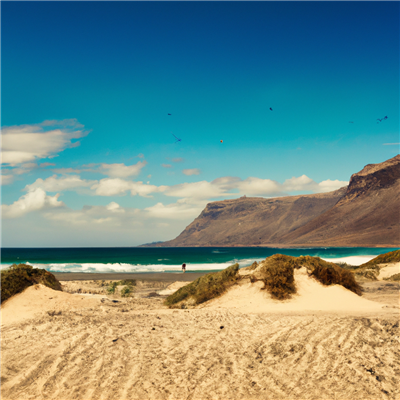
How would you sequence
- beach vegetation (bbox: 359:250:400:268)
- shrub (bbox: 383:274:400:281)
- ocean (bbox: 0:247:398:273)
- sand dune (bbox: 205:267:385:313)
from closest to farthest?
sand dune (bbox: 205:267:385:313)
shrub (bbox: 383:274:400:281)
beach vegetation (bbox: 359:250:400:268)
ocean (bbox: 0:247:398:273)

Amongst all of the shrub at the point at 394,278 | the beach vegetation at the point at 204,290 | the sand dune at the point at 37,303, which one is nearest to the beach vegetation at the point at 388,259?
the shrub at the point at 394,278

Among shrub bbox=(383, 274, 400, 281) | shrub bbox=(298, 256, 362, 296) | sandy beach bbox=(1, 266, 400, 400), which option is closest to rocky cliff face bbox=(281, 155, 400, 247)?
shrub bbox=(383, 274, 400, 281)

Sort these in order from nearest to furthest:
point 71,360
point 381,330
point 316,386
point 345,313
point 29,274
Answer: point 316,386 → point 71,360 → point 381,330 → point 345,313 → point 29,274

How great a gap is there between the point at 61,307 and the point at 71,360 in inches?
197

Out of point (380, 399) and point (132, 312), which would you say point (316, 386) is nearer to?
point (380, 399)

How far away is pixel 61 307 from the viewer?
416 inches

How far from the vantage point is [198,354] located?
6348 millimetres

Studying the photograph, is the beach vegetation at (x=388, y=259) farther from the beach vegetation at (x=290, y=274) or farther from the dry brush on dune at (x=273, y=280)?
the dry brush on dune at (x=273, y=280)

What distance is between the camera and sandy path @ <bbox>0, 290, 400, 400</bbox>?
4969 mm

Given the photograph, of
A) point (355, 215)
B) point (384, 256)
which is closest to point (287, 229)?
point (355, 215)

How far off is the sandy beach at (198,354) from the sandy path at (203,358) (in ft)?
0.06

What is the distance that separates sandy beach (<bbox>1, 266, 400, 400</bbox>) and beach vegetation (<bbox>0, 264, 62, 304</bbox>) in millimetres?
555

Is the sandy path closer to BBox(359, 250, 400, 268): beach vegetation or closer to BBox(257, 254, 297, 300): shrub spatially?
BBox(257, 254, 297, 300): shrub

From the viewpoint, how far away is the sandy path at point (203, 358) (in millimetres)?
4969
